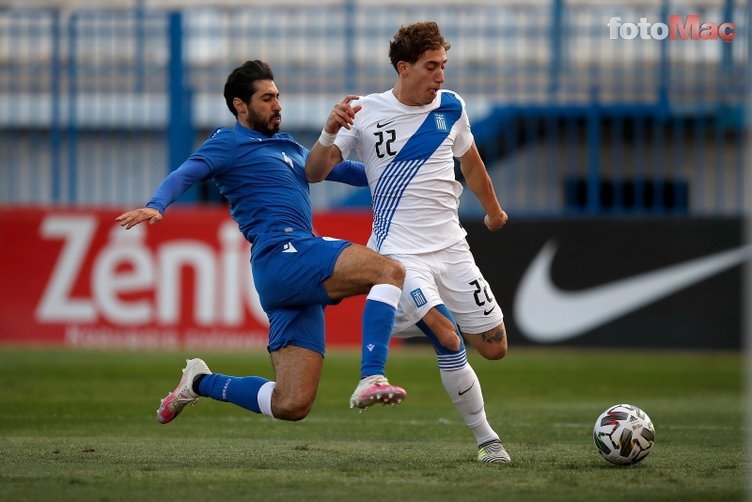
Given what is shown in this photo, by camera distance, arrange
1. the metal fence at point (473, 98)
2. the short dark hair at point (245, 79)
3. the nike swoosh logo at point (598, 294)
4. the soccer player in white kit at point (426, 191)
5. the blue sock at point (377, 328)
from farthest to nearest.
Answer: the metal fence at point (473, 98) < the nike swoosh logo at point (598, 294) < the short dark hair at point (245, 79) < the soccer player in white kit at point (426, 191) < the blue sock at point (377, 328)

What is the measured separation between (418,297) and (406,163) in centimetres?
83

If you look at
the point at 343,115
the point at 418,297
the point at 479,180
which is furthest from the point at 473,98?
the point at 418,297

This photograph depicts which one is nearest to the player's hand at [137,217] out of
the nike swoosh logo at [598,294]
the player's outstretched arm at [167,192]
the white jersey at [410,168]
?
the player's outstretched arm at [167,192]

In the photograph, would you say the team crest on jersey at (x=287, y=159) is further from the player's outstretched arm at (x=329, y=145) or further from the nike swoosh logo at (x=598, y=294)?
the nike swoosh logo at (x=598, y=294)

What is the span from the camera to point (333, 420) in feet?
33.5

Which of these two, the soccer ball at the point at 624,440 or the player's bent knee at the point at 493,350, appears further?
the player's bent knee at the point at 493,350

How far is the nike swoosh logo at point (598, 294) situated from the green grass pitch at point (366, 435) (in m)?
0.50

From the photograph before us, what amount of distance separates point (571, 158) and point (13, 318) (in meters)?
7.33

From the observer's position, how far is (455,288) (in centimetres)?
757

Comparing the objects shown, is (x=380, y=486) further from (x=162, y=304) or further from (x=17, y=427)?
(x=162, y=304)

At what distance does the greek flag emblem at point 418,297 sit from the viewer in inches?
287

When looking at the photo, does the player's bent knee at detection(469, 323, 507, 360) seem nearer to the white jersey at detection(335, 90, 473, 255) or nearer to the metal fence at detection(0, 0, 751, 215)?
the white jersey at detection(335, 90, 473, 255)

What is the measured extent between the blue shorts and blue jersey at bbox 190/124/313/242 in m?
0.12

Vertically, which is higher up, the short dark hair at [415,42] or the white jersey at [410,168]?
the short dark hair at [415,42]
